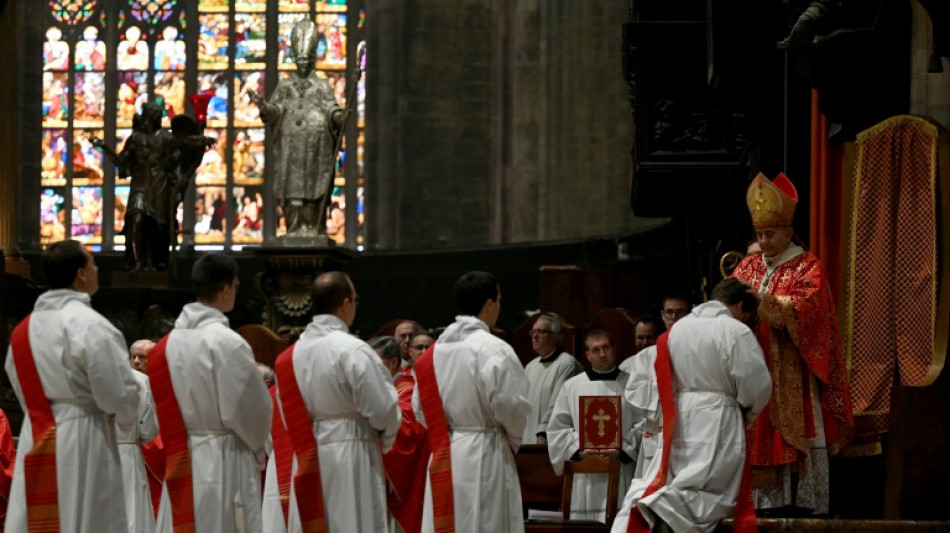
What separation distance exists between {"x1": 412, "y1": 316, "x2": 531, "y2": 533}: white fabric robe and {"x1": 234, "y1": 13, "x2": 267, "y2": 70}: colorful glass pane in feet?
56.7

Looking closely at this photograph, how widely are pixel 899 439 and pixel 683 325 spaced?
1068 millimetres

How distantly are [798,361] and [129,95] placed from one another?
18103mm

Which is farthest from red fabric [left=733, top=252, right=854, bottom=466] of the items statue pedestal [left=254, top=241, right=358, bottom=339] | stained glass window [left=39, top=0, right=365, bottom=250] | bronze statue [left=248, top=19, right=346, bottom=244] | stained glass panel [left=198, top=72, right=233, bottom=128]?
stained glass panel [left=198, top=72, right=233, bottom=128]

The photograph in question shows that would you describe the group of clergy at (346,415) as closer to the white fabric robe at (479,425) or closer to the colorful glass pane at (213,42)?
the white fabric robe at (479,425)

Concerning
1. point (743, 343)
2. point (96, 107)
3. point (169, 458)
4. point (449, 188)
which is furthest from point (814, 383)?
point (96, 107)

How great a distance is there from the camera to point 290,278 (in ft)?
50.7

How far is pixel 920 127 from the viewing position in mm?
8055

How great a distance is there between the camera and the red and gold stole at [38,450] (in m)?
7.34

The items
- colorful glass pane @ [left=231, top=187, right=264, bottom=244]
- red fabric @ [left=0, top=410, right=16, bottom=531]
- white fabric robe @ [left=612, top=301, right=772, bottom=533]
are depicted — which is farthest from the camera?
colorful glass pane @ [left=231, top=187, right=264, bottom=244]

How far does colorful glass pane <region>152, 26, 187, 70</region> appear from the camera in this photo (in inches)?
981

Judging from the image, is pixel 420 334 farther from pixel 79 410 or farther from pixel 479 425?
pixel 79 410

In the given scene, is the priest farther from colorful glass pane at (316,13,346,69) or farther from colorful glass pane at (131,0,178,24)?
colorful glass pane at (131,0,178,24)

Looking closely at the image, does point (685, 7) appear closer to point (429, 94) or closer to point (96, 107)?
point (429, 94)

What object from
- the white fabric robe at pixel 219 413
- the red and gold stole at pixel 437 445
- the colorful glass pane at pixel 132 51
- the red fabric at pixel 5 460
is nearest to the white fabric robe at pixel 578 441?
the red and gold stole at pixel 437 445
